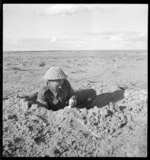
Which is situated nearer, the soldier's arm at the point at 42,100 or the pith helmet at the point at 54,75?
the pith helmet at the point at 54,75

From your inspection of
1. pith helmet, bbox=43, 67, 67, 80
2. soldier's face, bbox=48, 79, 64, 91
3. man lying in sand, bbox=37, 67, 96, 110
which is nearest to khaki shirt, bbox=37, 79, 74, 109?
man lying in sand, bbox=37, 67, 96, 110

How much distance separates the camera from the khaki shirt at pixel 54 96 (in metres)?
4.15

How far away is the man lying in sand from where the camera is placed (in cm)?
397

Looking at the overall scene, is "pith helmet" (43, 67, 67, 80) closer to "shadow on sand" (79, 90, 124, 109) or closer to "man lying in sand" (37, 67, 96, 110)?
"man lying in sand" (37, 67, 96, 110)

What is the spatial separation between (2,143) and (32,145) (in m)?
0.39

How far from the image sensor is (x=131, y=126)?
3461mm

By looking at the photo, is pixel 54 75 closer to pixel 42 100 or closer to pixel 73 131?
pixel 42 100

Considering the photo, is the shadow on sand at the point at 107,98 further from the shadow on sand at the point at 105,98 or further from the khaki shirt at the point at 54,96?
the khaki shirt at the point at 54,96

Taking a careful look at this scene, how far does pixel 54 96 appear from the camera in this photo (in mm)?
4289

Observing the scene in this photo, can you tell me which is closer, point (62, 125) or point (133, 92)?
point (62, 125)

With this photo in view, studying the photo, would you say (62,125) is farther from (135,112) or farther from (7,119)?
(135,112)

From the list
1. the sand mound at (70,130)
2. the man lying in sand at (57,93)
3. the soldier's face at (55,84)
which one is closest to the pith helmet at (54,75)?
the man lying in sand at (57,93)

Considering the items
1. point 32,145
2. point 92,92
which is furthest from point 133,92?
A: point 32,145

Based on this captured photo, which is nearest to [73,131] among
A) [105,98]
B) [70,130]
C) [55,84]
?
[70,130]
